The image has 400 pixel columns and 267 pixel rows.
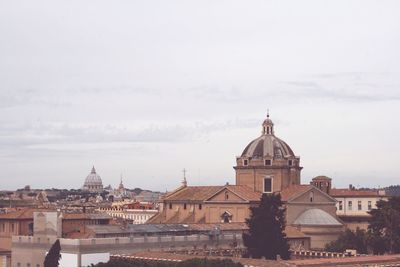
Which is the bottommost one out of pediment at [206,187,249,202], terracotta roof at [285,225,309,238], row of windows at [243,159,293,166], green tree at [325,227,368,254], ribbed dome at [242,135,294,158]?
green tree at [325,227,368,254]

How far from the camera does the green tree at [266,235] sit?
48.8m

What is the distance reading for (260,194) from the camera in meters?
65.9

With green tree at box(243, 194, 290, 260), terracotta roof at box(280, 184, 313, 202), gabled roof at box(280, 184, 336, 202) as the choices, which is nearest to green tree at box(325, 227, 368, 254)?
gabled roof at box(280, 184, 336, 202)

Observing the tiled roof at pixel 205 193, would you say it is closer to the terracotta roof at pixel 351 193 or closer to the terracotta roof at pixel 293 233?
the terracotta roof at pixel 293 233

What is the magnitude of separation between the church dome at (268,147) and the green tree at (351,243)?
440 inches

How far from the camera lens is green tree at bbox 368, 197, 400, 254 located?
5359cm

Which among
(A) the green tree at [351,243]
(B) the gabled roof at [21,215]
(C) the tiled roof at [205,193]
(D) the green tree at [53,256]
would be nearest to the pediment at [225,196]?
(C) the tiled roof at [205,193]

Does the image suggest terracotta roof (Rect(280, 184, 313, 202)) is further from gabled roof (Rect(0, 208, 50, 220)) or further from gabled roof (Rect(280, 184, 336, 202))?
gabled roof (Rect(0, 208, 50, 220))

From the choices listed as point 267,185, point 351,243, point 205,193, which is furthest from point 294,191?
point 351,243

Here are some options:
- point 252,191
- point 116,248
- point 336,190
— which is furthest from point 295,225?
point 336,190

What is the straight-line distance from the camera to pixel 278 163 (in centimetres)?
6700

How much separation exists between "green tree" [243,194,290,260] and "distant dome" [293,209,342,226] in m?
12.5

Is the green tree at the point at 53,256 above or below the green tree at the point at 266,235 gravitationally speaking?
below

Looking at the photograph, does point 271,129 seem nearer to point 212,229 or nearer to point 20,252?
point 212,229
